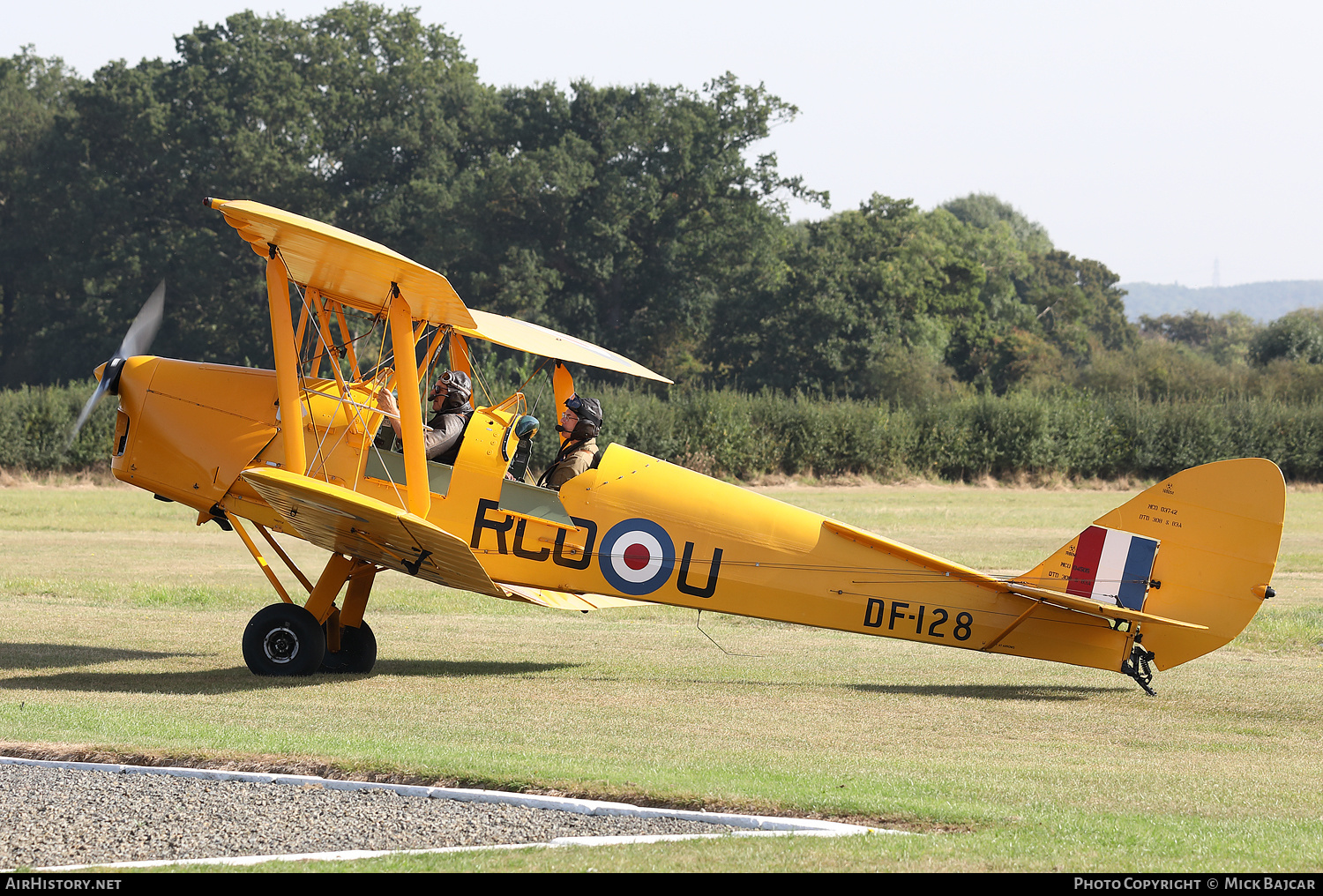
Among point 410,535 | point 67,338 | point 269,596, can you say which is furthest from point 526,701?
point 67,338

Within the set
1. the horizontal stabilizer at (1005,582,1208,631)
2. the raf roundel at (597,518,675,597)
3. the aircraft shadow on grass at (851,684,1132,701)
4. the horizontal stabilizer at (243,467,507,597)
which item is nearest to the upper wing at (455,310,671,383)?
the raf roundel at (597,518,675,597)

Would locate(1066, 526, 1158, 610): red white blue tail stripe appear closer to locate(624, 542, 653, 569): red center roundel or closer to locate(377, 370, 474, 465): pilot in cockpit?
locate(624, 542, 653, 569): red center roundel

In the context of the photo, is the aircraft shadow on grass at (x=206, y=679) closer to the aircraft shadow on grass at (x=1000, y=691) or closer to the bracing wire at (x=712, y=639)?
the bracing wire at (x=712, y=639)

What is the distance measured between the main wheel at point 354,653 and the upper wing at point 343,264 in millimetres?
2859

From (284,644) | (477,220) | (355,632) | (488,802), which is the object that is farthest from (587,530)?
(477,220)

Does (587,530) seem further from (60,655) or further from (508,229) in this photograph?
(508,229)

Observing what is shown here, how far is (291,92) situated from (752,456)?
32.5 meters

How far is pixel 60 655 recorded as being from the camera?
1076 cm

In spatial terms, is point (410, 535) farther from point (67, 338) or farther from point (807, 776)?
point (67, 338)

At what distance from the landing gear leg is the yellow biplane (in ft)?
0.07

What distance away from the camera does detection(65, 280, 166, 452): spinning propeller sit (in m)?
10.1

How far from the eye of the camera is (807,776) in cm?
670

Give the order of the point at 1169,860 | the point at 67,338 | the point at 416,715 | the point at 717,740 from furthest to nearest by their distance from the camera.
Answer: the point at 67,338 < the point at 416,715 < the point at 717,740 < the point at 1169,860

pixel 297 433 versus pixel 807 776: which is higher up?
pixel 297 433
